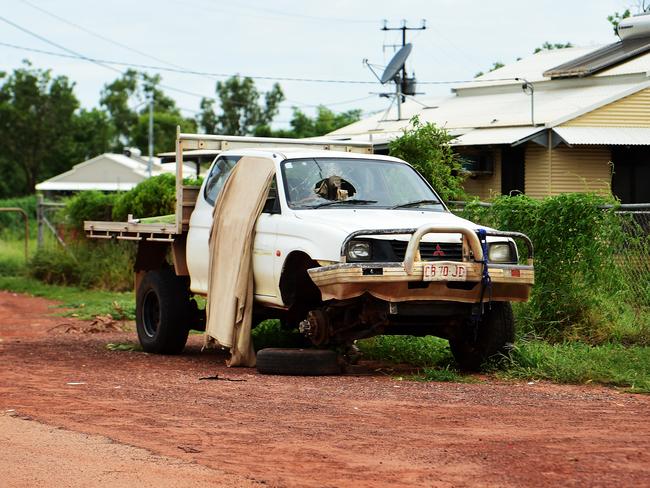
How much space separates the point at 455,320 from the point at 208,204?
3.09 m

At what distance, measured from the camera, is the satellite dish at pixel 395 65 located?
2853 cm

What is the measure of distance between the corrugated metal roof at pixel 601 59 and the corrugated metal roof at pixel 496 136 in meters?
2.43

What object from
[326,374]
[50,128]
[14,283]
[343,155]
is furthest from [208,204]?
[50,128]

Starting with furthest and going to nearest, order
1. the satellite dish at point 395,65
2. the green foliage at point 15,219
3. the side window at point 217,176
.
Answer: the green foliage at point 15,219 → the satellite dish at point 395,65 → the side window at point 217,176

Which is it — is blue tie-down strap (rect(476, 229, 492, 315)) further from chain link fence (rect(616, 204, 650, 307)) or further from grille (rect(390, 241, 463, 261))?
chain link fence (rect(616, 204, 650, 307))

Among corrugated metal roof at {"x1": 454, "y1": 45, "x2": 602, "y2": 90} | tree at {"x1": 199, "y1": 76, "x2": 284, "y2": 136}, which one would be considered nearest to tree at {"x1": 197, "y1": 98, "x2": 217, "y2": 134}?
tree at {"x1": 199, "y1": 76, "x2": 284, "y2": 136}

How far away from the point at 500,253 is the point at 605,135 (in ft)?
44.6

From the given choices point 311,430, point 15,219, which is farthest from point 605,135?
point 15,219

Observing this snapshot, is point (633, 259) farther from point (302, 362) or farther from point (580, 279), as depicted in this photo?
point (302, 362)

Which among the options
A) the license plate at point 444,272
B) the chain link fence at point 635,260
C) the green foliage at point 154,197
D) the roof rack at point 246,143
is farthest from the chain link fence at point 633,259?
the green foliage at point 154,197

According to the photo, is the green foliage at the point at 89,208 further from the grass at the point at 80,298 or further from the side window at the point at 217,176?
the side window at the point at 217,176

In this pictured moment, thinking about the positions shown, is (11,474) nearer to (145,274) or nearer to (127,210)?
(145,274)

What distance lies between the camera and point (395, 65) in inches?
1144

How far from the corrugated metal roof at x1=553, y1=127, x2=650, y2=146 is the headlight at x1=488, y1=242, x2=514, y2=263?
12.6m
